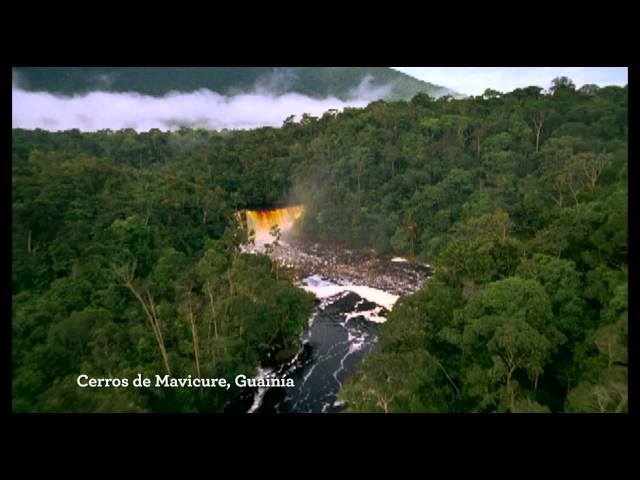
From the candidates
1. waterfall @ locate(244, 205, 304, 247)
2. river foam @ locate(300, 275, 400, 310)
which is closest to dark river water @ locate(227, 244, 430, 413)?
river foam @ locate(300, 275, 400, 310)

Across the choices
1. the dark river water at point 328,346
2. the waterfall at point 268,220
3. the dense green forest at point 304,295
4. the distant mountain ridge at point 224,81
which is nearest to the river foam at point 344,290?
the dark river water at point 328,346

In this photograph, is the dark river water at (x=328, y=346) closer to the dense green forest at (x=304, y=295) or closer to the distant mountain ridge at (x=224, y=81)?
the dense green forest at (x=304, y=295)

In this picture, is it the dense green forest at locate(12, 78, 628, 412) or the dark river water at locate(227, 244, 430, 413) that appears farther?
the dark river water at locate(227, 244, 430, 413)

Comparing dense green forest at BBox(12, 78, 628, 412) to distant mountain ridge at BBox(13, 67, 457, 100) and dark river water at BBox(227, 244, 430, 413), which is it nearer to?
dark river water at BBox(227, 244, 430, 413)

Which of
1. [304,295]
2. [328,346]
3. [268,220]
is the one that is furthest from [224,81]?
[328,346]

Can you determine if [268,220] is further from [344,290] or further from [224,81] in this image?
[344,290]
